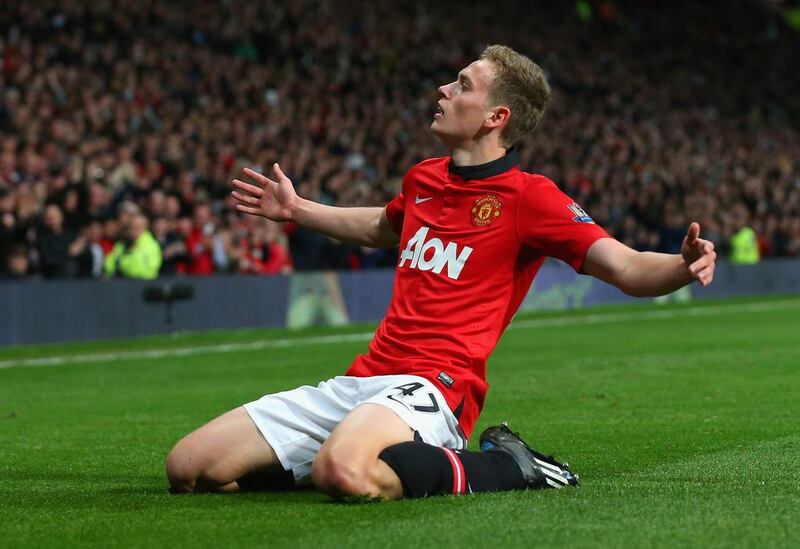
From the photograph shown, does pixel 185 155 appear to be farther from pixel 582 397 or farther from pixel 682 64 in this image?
pixel 682 64

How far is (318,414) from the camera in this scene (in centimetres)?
667

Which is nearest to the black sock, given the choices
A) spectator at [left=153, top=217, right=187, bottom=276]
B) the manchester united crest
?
the manchester united crest

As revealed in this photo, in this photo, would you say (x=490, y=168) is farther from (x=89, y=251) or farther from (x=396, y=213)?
(x=89, y=251)

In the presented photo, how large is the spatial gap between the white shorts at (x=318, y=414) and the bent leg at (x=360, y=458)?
21 cm

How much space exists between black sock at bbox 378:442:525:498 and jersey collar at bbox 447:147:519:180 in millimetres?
1273

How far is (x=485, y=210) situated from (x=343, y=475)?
4.69ft

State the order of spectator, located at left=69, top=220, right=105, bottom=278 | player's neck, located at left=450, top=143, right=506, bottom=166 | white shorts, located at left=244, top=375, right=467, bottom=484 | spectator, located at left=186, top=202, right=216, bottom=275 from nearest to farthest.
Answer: white shorts, located at left=244, top=375, right=467, bottom=484 → player's neck, located at left=450, top=143, right=506, bottom=166 → spectator, located at left=69, top=220, right=105, bottom=278 → spectator, located at left=186, top=202, right=216, bottom=275

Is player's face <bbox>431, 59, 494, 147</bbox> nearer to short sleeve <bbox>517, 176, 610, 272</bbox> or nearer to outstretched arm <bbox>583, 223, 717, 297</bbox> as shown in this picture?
short sleeve <bbox>517, 176, 610, 272</bbox>

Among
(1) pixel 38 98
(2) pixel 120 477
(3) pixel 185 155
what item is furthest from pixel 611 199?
(2) pixel 120 477

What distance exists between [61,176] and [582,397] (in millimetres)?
10612

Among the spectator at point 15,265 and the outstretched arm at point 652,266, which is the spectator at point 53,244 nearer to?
the spectator at point 15,265

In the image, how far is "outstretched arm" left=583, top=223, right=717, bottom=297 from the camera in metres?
5.66

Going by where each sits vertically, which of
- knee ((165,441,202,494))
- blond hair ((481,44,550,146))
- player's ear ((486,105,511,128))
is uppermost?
blond hair ((481,44,550,146))

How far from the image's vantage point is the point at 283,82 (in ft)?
96.7
